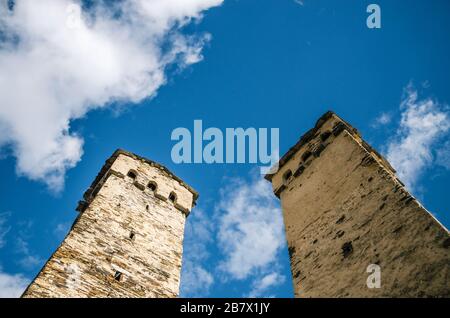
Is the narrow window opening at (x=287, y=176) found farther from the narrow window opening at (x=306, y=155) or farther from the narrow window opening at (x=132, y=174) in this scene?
the narrow window opening at (x=132, y=174)

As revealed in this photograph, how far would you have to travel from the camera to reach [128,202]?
12.9m

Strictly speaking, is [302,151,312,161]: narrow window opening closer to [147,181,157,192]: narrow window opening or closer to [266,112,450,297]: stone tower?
[266,112,450,297]: stone tower

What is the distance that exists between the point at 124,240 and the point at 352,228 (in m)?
6.10

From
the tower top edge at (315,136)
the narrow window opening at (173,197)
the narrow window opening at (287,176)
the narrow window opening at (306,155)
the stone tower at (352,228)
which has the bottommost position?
the stone tower at (352,228)

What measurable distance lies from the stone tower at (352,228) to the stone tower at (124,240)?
3.73m

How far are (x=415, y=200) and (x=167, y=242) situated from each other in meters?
7.50

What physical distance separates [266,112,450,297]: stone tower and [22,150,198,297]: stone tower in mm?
3731

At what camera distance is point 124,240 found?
436 inches

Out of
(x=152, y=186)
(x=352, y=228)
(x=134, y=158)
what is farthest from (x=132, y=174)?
(x=352, y=228)

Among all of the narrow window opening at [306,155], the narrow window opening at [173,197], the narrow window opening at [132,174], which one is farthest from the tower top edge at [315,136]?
the narrow window opening at [132,174]

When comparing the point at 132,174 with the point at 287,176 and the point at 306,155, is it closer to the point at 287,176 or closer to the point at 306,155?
the point at 287,176

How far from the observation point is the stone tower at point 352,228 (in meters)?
6.36
